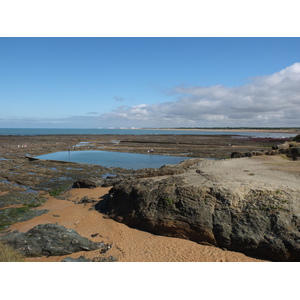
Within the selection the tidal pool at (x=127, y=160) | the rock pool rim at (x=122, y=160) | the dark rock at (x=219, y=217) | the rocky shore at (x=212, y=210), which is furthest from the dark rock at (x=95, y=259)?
the tidal pool at (x=127, y=160)

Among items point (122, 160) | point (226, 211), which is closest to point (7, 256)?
point (226, 211)

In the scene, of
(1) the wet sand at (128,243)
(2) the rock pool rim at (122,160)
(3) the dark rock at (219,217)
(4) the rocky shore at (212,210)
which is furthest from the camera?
(2) the rock pool rim at (122,160)

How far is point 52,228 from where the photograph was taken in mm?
11250

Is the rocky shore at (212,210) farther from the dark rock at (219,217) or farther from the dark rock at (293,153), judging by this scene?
the dark rock at (293,153)

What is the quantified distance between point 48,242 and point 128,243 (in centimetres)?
378

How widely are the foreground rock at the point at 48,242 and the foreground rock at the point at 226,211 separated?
3.30m

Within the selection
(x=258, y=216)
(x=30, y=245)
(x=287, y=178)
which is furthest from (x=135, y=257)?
(x=287, y=178)

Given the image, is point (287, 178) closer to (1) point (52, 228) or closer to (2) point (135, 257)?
(2) point (135, 257)

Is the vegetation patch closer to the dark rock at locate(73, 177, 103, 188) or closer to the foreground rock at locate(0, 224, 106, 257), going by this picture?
the foreground rock at locate(0, 224, 106, 257)

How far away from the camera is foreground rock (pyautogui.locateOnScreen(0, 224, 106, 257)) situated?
32.7 feet

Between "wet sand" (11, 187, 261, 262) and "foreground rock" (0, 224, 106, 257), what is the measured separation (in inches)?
10.2

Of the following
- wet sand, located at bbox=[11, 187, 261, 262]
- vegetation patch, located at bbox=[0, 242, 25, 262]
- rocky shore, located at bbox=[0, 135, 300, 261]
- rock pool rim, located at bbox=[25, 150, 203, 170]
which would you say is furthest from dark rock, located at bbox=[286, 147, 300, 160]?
vegetation patch, located at bbox=[0, 242, 25, 262]

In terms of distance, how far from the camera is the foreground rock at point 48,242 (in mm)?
9961

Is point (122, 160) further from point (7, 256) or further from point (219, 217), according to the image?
point (7, 256)
